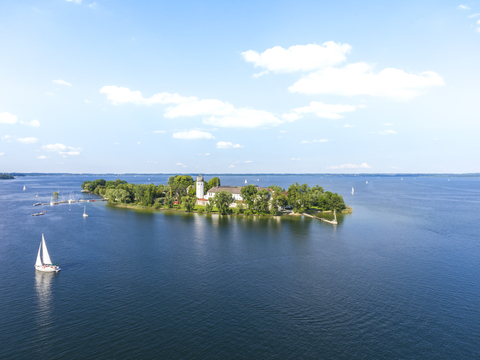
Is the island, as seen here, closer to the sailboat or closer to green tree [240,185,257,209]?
green tree [240,185,257,209]

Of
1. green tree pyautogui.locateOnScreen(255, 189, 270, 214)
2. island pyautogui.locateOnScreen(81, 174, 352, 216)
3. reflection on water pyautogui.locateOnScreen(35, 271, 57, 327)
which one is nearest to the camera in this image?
reflection on water pyautogui.locateOnScreen(35, 271, 57, 327)

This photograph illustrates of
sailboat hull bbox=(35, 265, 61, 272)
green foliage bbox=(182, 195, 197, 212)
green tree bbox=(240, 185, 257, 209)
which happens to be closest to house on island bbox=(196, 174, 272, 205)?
green tree bbox=(240, 185, 257, 209)

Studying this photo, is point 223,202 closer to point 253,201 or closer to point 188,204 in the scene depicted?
point 253,201

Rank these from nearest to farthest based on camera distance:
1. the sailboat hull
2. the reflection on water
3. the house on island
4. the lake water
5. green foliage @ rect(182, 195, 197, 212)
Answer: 1. the lake water
2. the reflection on water
3. the sailboat hull
4. green foliage @ rect(182, 195, 197, 212)
5. the house on island

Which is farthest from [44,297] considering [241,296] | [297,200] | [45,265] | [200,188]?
[200,188]

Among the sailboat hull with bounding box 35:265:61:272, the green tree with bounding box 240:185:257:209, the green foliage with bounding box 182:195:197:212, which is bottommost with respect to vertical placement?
the sailboat hull with bounding box 35:265:61:272

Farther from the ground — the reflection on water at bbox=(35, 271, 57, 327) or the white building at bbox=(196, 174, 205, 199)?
the white building at bbox=(196, 174, 205, 199)

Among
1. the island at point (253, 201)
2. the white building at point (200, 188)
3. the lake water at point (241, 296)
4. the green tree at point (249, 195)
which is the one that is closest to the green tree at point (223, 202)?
the island at point (253, 201)

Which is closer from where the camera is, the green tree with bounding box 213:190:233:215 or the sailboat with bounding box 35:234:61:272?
the sailboat with bounding box 35:234:61:272
